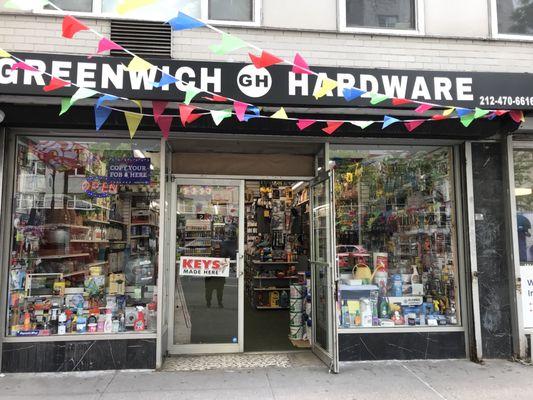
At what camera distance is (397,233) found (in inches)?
256

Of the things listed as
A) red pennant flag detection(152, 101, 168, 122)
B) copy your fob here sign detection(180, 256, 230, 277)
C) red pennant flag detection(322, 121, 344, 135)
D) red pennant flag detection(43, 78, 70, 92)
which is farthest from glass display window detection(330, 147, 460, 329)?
red pennant flag detection(43, 78, 70, 92)

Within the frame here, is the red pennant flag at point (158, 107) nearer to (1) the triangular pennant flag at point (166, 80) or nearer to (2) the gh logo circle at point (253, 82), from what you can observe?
(1) the triangular pennant flag at point (166, 80)

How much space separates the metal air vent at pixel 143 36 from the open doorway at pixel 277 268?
9.17 feet

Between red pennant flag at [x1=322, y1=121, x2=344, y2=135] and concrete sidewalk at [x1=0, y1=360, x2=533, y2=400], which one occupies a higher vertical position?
red pennant flag at [x1=322, y1=121, x2=344, y2=135]

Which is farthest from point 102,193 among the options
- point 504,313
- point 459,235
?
point 504,313

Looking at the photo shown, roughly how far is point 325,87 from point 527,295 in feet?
12.4

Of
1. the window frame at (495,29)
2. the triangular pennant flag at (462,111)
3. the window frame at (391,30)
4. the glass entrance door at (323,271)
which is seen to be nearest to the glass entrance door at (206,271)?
the glass entrance door at (323,271)

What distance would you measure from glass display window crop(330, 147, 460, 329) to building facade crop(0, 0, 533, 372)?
0.06ft

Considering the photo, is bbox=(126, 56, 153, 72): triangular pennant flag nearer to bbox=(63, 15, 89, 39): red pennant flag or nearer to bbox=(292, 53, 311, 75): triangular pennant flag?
bbox=(63, 15, 89, 39): red pennant flag

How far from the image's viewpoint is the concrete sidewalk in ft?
15.6

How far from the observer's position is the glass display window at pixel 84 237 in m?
5.62

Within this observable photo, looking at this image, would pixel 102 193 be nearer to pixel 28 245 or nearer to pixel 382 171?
pixel 28 245

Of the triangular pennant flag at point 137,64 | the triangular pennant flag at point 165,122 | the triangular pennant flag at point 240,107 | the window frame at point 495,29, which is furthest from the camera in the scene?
the window frame at point 495,29

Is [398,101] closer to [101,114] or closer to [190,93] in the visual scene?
[190,93]
